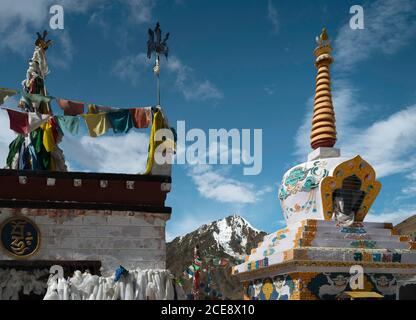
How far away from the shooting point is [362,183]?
74.0 ft

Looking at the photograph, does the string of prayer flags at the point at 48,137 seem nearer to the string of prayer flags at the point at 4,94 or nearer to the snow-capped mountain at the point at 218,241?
the string of prayer flags at the point at 4,94

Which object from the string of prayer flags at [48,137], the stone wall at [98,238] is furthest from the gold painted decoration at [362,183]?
the string of prayer flags at [48,137]

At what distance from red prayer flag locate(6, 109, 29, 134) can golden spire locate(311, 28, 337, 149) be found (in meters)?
13.1

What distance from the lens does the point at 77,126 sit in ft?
61.0

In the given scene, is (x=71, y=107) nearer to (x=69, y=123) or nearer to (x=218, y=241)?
(x=69, y=123)

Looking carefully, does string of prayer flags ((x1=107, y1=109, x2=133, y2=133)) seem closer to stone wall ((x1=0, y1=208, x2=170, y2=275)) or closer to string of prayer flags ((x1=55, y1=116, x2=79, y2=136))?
string of prayer flags ((x1=55, y1=116, x2=79, y2=136))

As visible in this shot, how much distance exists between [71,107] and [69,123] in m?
0.66

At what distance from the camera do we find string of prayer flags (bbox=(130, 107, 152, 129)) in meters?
18.9

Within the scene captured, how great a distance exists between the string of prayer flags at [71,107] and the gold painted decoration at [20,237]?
439 centimetres

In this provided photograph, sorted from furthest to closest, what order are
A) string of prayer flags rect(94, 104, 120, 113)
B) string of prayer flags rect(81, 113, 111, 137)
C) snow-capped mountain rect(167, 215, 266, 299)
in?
snow-capped mountain rect(167, 215, 266, 299)
string of prayer flags rect(94, 104, 120, 113)
string of prayer flags rect(81, 113, 111, 137)

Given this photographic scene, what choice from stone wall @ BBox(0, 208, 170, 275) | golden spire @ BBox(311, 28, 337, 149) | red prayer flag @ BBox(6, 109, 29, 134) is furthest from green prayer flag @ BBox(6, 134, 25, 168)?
golden spire @ BBox(311, 28, 337, 149)

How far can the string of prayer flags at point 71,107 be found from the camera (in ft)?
61.7

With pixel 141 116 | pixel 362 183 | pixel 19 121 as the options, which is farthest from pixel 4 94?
pixel 362 183
